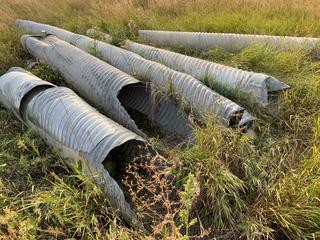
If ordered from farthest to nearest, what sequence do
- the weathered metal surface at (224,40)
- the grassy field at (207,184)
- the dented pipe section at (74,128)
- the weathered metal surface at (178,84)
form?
the weathered metal surface at (224,40) < the weathered metal surface at (178,84) < the dented pipe section at (74,128) < the grassy field at (207,184)

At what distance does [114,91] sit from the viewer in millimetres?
3301

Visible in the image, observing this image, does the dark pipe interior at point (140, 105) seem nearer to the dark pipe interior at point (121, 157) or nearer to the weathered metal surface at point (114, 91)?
the weathered metal surface at point (114, 91)

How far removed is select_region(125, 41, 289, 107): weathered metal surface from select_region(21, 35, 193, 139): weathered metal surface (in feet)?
2.03

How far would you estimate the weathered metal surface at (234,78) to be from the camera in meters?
3.31

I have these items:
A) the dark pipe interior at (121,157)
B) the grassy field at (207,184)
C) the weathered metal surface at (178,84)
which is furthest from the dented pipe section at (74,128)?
the weathered metal surface at (178,84)

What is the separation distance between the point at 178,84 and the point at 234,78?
616 millimetres

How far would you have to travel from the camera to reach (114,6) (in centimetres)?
725

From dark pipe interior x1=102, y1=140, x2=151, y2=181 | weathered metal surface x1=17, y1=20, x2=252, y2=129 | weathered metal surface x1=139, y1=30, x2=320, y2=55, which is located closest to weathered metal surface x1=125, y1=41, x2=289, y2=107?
weathered metal surface x1=17, y1=20, x2=252, y2=129

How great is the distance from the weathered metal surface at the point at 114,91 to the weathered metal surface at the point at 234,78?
0.62 metres

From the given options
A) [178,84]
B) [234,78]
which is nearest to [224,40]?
[234,78]

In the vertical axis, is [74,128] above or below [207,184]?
above

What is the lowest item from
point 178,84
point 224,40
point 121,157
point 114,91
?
point 224,40

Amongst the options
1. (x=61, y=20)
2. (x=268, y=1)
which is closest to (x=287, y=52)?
(x=268, y=1)

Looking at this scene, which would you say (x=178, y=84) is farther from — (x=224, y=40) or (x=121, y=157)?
(x=224, y=40)
